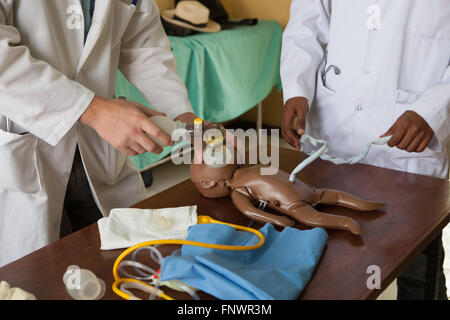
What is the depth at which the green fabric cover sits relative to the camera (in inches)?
109

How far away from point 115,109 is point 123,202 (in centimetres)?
37

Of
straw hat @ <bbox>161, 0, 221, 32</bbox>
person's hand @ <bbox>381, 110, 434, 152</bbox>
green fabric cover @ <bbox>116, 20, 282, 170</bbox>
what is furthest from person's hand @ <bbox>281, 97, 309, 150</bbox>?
straw hat @ <bbox>161, 0, 221, 32</bbox>

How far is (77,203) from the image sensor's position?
1203mm

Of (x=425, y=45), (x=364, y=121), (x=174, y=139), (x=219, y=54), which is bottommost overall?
(x=219, y=54)

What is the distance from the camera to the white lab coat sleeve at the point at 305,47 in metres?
1.43

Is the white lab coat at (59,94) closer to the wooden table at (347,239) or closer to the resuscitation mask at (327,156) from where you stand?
the wooden table at (347,239)

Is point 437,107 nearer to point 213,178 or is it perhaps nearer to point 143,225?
point 213,178

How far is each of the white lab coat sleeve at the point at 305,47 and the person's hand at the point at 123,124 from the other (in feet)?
1.95

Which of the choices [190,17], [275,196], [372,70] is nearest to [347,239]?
A: [275,196]

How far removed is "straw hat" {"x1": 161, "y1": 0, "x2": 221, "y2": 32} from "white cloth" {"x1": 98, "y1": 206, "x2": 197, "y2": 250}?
2.21m

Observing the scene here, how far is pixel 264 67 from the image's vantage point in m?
3.46
